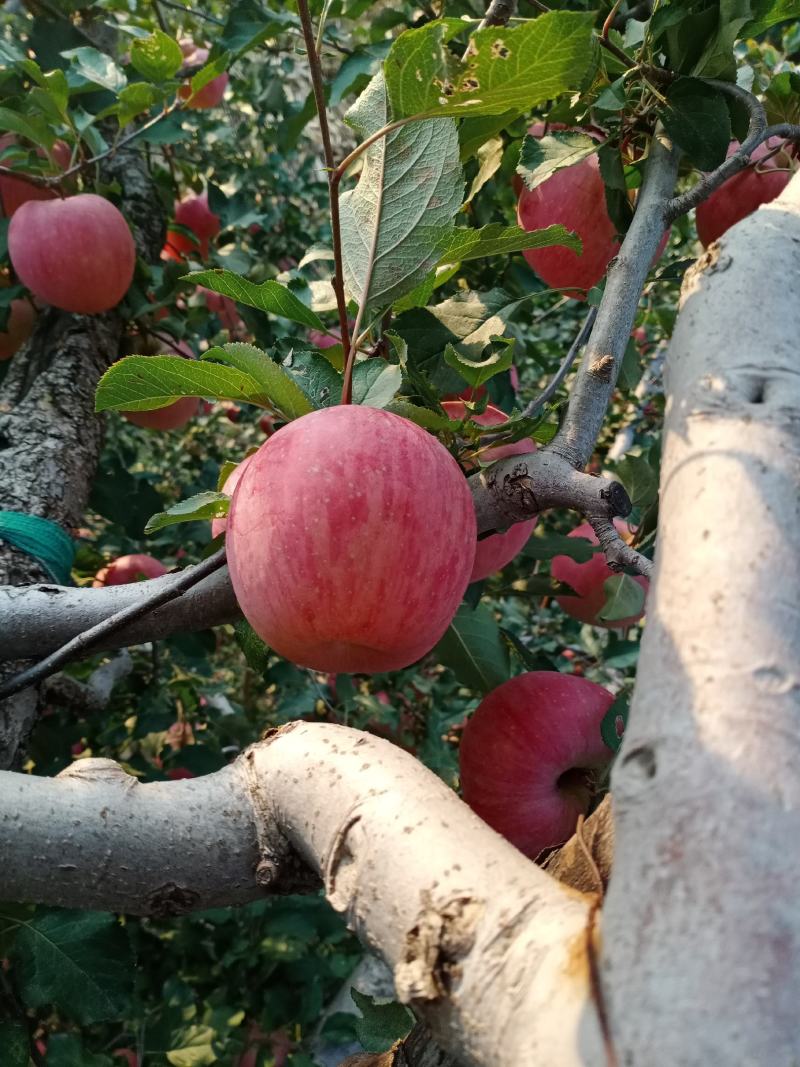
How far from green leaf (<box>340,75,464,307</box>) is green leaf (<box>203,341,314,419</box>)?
121mm

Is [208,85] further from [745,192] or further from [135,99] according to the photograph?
[745,192]

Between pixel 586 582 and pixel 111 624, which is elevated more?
pixel 111 624

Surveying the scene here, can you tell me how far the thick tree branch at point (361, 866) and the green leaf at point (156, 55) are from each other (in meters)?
1.11

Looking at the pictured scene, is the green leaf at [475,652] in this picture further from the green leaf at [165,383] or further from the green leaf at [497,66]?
the green leaf at [497,66]

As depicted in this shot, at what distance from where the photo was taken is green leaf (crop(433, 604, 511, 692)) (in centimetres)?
100

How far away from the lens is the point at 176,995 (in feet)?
4.38

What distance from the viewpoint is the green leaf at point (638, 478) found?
3.49 ft

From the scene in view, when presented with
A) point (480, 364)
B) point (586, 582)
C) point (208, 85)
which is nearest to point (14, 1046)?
point (480, 364)

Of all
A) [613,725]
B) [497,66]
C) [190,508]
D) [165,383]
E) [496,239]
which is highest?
[497,66]

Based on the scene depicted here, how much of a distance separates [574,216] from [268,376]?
531 millimetres

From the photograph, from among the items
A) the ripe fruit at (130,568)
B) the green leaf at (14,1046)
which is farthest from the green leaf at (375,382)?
the ripe fruit at (130,568)

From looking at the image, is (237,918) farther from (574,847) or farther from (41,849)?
(574,847)

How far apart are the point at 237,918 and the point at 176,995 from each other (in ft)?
0.63

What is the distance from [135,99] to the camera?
122 centimetres
